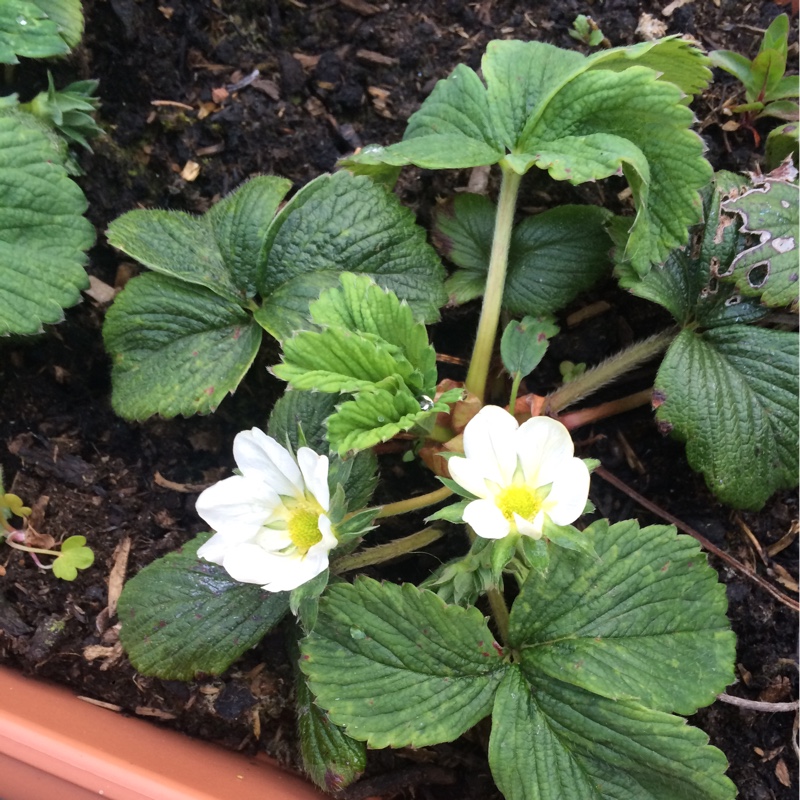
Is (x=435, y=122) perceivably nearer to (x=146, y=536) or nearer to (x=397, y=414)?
(x=397, y=414)

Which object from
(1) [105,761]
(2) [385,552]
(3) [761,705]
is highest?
(2) [385,552]

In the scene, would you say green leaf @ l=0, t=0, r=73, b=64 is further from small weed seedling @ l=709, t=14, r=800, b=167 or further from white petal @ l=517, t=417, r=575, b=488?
small weed seedling @ l=709, t=14, r=800, b=167

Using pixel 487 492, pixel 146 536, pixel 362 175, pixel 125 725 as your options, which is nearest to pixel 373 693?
pixel 487 492

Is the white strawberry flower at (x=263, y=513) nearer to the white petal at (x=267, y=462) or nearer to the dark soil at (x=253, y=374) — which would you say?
the white petal at (x=267, y=462)

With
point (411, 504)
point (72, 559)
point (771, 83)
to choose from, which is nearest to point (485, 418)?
point (411, 504)

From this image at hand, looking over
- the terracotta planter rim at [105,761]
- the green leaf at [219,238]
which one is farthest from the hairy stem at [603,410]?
the terracotta planter rim at [105,761]

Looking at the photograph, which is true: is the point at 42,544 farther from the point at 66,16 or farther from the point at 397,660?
the point at 66,16
